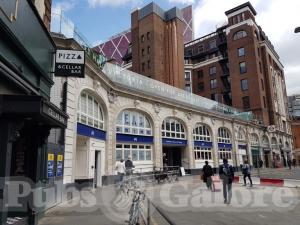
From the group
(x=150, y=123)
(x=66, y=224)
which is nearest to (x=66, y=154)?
(x=66, y=224)

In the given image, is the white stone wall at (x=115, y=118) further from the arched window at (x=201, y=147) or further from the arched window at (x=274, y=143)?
the arched window at (x=274, y=143)

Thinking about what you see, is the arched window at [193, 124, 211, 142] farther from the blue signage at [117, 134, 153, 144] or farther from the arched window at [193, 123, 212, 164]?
the blue signage at [117, 134, 153, 144]

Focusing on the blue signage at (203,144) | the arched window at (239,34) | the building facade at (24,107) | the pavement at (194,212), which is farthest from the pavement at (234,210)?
the arched window at (239,34)

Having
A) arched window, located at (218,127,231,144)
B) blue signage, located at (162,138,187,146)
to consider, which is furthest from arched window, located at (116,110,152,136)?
arched window, located at (218,127,231,144)

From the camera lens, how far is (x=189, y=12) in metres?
91.4

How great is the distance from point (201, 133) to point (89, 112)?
55.8ft

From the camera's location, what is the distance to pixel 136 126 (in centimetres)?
2273

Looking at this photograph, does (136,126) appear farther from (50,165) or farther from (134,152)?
(50,165)

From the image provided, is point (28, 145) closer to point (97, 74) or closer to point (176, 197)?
point (176, 197)

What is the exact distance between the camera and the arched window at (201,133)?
97.9ft

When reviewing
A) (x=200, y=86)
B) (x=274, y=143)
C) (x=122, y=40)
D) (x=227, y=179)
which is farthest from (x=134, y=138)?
(x=122, y=40)

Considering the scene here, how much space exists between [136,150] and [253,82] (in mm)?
35501

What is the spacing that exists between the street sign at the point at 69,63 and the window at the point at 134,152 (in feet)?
36.4

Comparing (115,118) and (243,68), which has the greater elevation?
(243,68)
